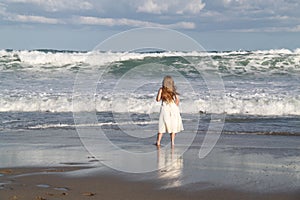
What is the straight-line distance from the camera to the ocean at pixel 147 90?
13695 millimetres

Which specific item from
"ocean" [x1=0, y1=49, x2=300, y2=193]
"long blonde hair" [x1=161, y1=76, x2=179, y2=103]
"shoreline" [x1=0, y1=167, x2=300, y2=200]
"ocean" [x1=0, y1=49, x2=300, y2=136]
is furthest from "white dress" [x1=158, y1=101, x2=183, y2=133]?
"shoreline" [x1=0, y1=167, x2=300, y2=200]

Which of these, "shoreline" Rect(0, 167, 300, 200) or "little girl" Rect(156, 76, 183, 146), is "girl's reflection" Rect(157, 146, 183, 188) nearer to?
"shoreline" Rect(0, 167, 300, 200)

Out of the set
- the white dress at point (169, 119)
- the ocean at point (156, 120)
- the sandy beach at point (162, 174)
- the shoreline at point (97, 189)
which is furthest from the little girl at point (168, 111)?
the shoreline at point (97, 189)

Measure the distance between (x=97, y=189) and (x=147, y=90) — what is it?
43.1 feet

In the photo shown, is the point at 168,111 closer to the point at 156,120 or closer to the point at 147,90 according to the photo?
the point at 156,120

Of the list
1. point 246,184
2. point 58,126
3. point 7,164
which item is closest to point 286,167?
point 246,184

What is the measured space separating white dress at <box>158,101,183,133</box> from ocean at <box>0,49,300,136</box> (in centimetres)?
189

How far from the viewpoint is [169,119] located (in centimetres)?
992

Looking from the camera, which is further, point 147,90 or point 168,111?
point 147,90

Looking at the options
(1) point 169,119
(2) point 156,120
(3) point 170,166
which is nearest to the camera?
(3) point 170,166

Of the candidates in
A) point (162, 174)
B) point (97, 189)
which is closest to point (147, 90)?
point (162, 174)

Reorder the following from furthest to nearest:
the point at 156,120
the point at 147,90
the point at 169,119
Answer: the point at 147,90 < the point at 156,120 < the point at 169,119

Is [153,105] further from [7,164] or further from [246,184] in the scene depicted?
[246,184]

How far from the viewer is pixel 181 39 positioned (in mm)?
8695
